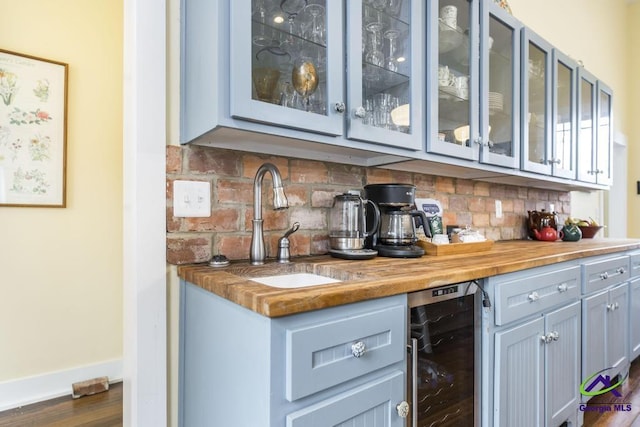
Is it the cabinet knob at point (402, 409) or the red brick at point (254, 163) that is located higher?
the red brick at point (254, 163)

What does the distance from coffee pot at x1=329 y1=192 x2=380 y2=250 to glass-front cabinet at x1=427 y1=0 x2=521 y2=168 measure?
37 centimetres

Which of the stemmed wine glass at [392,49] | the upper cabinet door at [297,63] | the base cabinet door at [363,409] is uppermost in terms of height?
the stemmed wine glass at [392,49]

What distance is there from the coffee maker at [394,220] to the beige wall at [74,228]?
1.75 metres

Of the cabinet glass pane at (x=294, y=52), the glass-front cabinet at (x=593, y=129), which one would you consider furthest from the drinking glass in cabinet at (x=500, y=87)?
the cabinet glass pane at (x=294, y=52)

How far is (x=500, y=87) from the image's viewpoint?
6.32 feet

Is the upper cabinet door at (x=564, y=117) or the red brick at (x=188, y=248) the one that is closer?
the red brick at (x=188, y=248)

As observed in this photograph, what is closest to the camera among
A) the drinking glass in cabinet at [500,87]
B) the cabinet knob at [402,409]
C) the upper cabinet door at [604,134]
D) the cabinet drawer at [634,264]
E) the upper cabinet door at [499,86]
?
the cabinet knob at [402,409]

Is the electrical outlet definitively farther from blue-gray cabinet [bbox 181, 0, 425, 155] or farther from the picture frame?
the picture frame

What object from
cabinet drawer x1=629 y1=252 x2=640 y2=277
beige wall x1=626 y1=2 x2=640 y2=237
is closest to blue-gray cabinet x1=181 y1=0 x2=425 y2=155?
cabinet drawer x1=629 y1=252 x2=640 y2=277

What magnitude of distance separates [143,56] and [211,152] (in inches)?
13.4

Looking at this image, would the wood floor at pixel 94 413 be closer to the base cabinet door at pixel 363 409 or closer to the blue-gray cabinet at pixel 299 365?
the blue-gray cabinet at pixel 299 365

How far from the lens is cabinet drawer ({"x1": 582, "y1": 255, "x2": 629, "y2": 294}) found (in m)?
1.77

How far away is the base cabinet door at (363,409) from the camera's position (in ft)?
2.56

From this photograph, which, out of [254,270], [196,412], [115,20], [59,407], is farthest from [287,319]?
[115,20]
